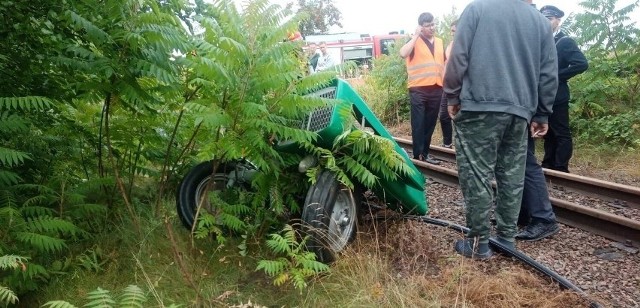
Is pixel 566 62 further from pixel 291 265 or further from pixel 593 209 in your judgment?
pixel 291 265

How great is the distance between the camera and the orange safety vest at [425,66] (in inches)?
271

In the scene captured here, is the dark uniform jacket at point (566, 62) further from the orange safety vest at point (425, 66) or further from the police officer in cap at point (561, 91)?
the orange safety vest at point (425, 66)

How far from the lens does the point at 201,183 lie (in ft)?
A: 12.2

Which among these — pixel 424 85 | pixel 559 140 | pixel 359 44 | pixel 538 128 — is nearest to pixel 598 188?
pixel 559 140

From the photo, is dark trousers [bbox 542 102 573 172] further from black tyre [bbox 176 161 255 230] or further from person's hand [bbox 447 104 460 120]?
black tyre [bbox 176 161 255 230]

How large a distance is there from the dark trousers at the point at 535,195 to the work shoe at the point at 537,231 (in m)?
0.04

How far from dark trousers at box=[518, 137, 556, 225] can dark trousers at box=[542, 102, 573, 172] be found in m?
1.79

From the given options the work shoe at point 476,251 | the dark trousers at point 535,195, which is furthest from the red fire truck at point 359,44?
the work shoe at point 476,251

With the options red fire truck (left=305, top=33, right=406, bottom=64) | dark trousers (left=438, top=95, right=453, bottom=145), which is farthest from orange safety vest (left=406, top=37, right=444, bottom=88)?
red fire truck (left=305, top=33, right=406, bottom=64)

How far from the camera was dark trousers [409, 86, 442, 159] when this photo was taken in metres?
6.87

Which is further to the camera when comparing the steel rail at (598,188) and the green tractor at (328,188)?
the steel rail at (598,188)

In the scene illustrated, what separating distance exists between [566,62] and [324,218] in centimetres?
403

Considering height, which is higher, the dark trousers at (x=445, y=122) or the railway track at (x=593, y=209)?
the dark trousers at (x=445, y=122)

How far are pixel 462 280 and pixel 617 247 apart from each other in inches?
72.2
